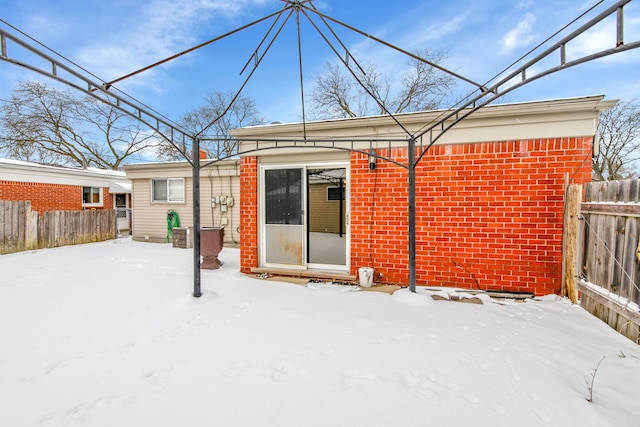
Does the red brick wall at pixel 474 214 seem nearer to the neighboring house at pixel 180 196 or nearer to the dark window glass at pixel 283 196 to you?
the dark window glass at pixel 283 196

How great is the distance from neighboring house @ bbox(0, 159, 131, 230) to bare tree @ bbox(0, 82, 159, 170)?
12.6 ft

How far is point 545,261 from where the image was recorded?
13.9ft

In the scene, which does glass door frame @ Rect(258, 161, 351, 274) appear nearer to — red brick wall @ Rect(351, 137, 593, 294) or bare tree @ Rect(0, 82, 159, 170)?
red brick wall @ Rect(351, 137, 593, 294)

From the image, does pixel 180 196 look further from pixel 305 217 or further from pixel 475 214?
pixel 475 214

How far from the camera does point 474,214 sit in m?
4.48

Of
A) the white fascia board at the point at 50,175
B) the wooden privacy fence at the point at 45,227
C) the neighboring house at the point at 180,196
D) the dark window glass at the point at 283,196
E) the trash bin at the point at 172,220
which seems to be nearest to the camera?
the dark window glass at the point at 283,196

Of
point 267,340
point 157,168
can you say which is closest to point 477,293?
point 267,340

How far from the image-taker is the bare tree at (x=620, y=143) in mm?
15859

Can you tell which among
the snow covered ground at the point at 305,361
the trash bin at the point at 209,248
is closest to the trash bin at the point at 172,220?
the trash bin at the point at 209,248

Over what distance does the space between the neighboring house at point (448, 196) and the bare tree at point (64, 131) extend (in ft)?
57.0

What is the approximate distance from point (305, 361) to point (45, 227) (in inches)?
427

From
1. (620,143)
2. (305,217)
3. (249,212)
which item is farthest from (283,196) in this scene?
(620,143)

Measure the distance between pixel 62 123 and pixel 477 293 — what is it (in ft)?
84.1

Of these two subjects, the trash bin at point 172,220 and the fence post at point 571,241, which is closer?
the fence post at point 571,241
